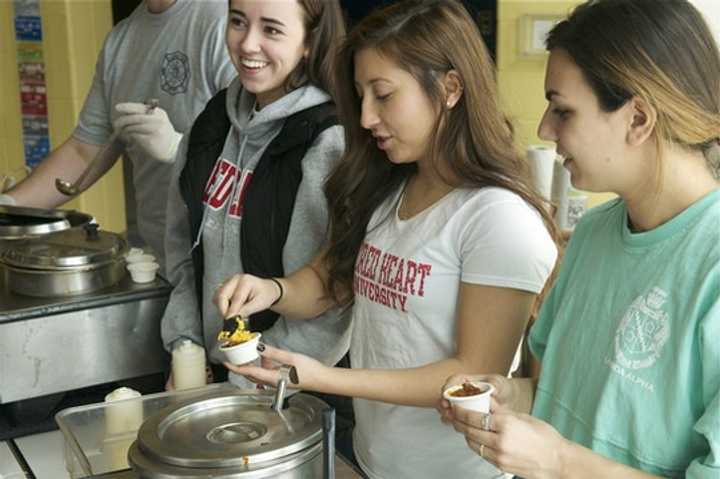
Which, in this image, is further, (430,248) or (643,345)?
(430,248)

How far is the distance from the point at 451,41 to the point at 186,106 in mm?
1113

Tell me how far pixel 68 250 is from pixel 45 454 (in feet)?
1.46

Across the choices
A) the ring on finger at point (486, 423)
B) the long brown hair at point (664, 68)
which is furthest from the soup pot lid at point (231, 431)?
the long brown hair at point (664, 68)

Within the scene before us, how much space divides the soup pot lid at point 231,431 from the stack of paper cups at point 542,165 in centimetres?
164

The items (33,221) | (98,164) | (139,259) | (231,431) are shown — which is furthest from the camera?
(98,164)

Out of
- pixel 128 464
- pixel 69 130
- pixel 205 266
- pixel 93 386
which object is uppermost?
pixel 69 130

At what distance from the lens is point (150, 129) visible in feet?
7.13

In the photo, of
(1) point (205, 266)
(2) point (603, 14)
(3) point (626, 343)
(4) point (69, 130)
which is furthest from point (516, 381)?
(4) point (69, 130)

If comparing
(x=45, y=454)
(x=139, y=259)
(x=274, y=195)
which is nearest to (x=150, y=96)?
(x=139, y=259)

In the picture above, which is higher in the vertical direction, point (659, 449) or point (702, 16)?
point (702, 16)

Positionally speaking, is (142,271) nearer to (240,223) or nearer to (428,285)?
(240,223)

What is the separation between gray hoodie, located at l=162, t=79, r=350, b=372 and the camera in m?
1.67

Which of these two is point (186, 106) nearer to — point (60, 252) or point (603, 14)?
point (60, 252)

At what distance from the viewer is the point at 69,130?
4.18 meters
